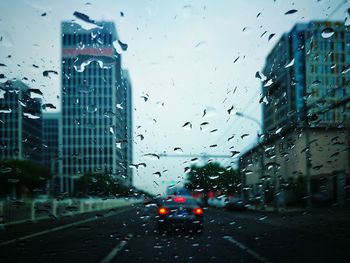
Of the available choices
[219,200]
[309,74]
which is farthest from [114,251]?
[309,74]

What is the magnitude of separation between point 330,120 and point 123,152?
3.70 metres

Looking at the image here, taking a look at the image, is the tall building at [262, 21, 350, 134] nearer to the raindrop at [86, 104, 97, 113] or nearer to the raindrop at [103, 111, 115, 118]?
the raindrop at [103, 111, 115, 118]

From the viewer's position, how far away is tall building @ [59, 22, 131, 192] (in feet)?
20.0

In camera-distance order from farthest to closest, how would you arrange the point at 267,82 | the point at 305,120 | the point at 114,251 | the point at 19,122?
the point at 305,120
the point at 114,251
the point at 267,82
the point at 19,122

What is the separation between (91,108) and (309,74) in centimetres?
369

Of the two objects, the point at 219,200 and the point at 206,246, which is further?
the point at 219,200

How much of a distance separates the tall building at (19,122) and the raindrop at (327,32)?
4553mm

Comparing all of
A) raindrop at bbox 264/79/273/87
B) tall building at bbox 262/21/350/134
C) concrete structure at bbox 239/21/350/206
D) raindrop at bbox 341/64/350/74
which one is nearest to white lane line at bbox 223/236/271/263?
concrete structure at bbox 239/21/350/206

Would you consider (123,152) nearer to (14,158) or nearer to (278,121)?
(14,158)

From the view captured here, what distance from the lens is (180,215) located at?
8.83 metres

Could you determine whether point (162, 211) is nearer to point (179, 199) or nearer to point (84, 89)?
point (179, 199)

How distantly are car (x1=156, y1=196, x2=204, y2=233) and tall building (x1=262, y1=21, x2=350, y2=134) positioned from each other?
269 cm

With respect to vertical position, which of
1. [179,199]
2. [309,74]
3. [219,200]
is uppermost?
[309,74]

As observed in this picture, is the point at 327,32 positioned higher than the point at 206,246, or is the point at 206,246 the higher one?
the point at 327,32
